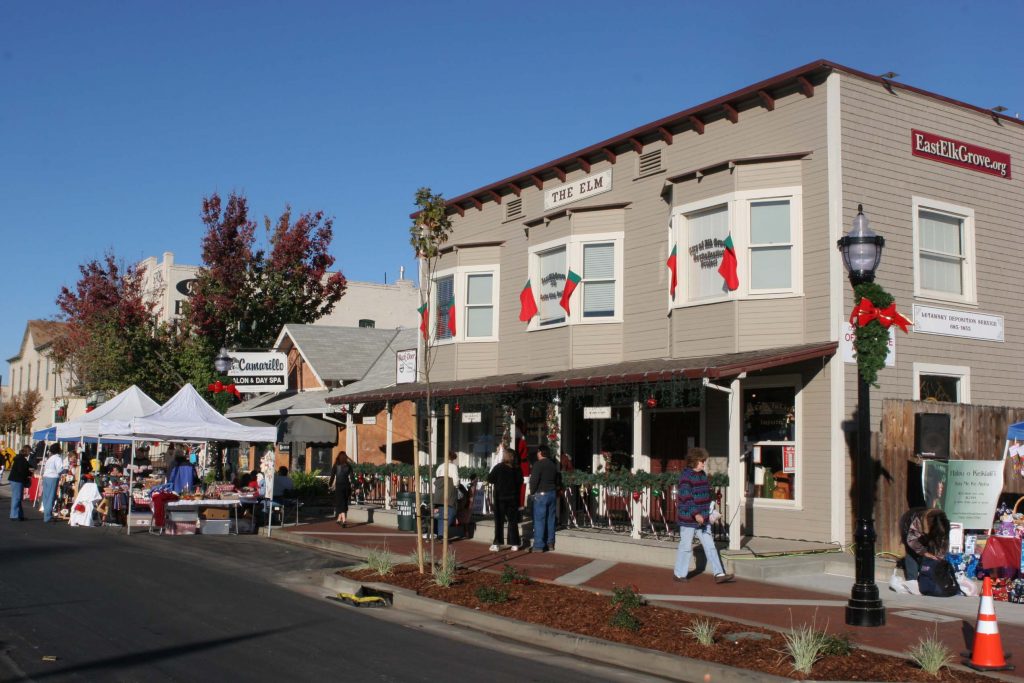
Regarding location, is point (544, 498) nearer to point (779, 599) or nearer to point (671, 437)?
point (671, 437)

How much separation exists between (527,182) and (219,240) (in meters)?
19.3

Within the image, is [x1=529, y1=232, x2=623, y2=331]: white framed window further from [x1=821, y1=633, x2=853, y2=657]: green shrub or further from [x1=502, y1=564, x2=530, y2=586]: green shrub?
[x1=821, y1=633, x2=853, y2=657]: green shrub

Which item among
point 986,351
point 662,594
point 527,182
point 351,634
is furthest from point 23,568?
point 986,351

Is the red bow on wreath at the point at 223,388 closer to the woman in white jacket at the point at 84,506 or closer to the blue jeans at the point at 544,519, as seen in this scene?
the woman in white jacket at the point at 84,506

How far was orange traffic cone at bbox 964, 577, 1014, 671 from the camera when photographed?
8.31m

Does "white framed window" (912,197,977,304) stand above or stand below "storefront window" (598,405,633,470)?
above

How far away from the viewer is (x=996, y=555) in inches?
475

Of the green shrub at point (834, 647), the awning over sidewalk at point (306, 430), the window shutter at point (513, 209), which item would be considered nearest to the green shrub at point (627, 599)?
the green shrub at point (834, 647)

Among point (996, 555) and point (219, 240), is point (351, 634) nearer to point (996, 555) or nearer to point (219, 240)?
point (996, 555)

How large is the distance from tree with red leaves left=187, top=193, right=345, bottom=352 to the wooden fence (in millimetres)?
28090

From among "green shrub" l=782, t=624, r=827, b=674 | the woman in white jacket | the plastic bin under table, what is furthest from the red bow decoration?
the woman in white jacket

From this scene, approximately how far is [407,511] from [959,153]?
12.5 m

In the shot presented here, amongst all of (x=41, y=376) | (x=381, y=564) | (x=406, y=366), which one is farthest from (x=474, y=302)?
(x=41, y=376)

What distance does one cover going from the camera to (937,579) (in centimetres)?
1240
